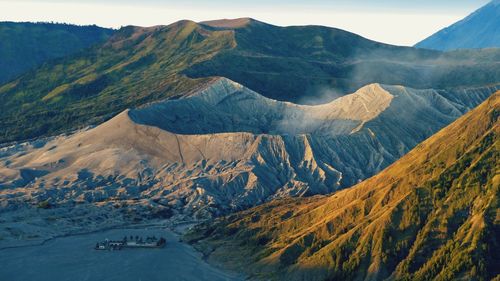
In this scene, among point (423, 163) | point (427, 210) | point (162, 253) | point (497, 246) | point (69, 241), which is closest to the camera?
point (497, 246)

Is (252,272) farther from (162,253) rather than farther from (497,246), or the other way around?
(497,246)

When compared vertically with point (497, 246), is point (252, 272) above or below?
below

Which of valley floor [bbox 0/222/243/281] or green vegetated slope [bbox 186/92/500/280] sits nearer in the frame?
green vegetated slope [bbox 186/92/500/280]

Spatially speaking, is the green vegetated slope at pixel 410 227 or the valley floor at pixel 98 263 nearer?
the green vegetated slope at pixel 410 227

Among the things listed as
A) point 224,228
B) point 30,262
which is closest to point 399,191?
point 224,228

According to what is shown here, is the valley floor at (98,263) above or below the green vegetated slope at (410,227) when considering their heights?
below

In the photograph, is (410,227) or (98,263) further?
(98,263)

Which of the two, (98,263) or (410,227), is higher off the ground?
(410,227)

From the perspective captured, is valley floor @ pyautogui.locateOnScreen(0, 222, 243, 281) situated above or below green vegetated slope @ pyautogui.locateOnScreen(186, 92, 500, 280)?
below
